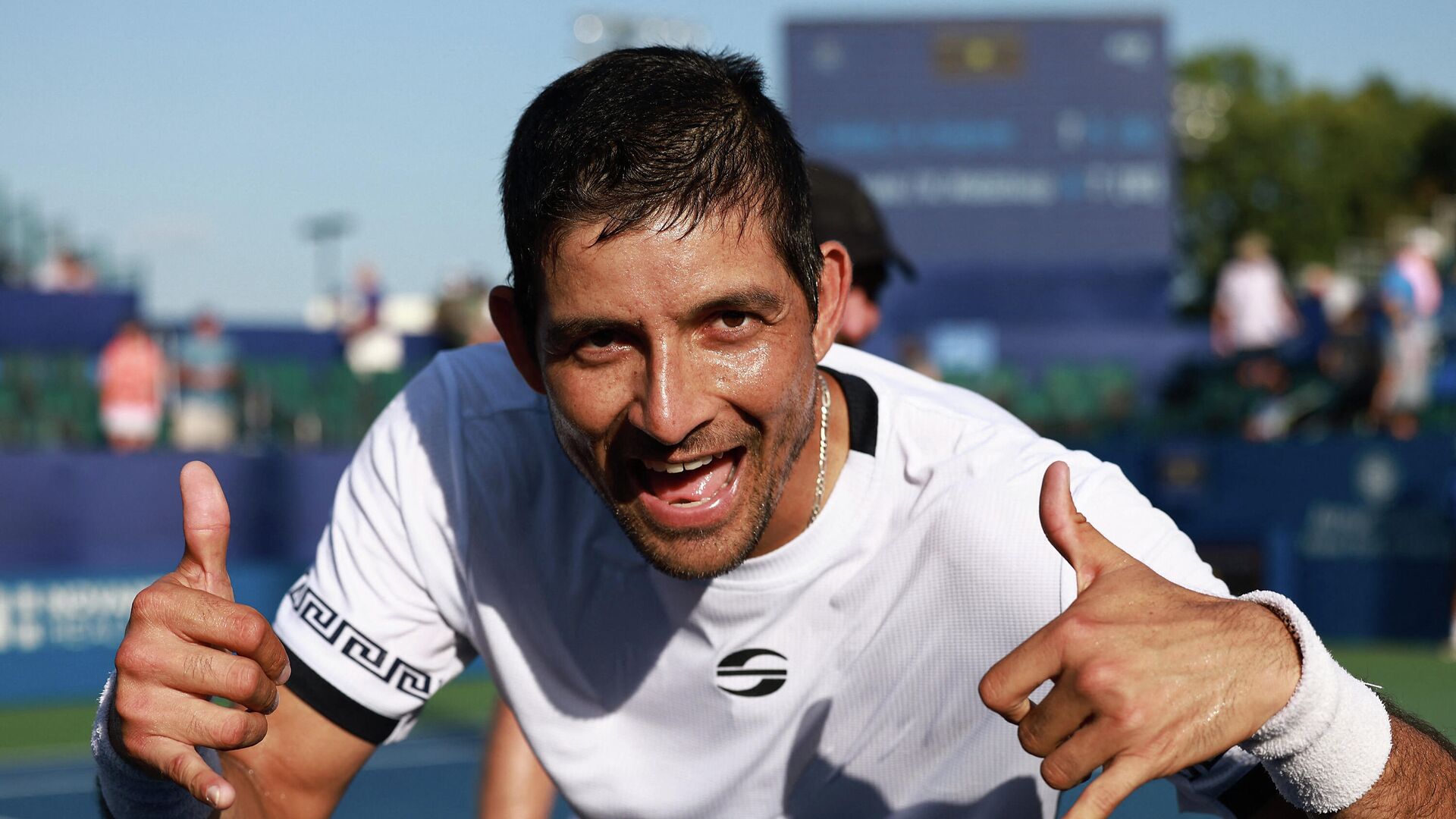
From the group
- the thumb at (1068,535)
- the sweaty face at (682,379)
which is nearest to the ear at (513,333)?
the sweaty face at (682,379)

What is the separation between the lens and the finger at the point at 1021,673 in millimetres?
1904

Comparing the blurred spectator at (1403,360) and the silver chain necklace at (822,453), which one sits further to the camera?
the blurred spectator at (1403,360)

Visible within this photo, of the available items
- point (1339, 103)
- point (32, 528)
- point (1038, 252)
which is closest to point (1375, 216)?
point (1339, 103)

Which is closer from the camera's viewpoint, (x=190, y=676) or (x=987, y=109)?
(x=190, y=676)

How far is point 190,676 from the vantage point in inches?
84.8

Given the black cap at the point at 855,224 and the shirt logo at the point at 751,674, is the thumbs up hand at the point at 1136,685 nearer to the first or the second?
the shirt logo at the point at 751,674

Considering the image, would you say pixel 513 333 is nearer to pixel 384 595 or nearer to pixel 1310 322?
pixel 384 595

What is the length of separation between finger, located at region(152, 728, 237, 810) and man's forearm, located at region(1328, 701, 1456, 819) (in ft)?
4.85

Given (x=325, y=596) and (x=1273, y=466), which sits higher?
(x=325, y=596)

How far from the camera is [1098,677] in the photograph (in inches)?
74.4

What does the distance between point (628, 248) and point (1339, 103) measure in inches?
2745

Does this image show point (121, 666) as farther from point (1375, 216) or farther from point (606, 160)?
point (1375, 216)

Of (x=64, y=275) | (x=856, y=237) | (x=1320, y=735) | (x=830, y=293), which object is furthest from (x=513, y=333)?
(x=64, y=275)

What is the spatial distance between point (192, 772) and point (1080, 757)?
1165mm
